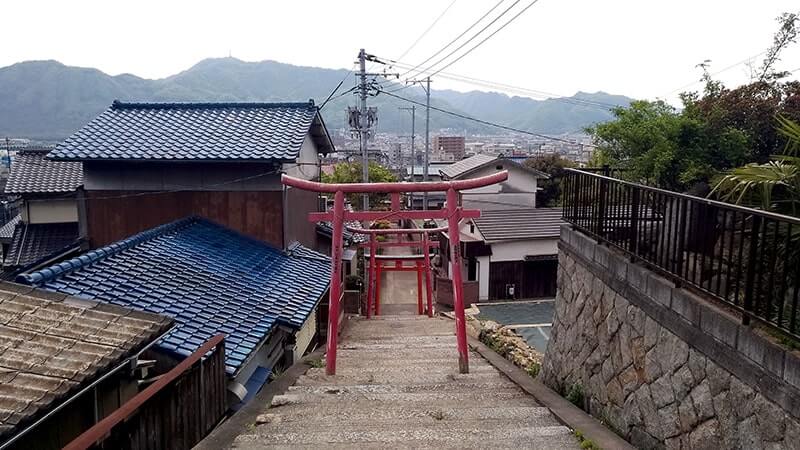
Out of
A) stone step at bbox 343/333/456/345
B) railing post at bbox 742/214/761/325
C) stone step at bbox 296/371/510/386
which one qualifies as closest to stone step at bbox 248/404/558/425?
stone step at bbox 296/371/510/386

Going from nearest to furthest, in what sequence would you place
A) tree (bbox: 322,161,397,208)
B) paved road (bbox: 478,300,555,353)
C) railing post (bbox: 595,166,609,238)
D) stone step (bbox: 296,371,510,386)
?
railing post (bbox: 595,166,609,238)
stone step (bbox: 296,371,510,386)
paved road (bbox: 478,300,555,353)
tree (bbox: 322,161,397,208)

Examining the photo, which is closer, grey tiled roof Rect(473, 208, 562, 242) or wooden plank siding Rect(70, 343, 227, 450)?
wooden plank siding Rect(70, 343, 227, 450)

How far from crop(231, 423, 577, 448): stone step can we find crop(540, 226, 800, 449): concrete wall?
27.3 inches

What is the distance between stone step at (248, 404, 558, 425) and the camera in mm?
5664

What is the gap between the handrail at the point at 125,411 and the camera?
3.54m

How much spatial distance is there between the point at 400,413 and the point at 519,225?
1871 centimetres

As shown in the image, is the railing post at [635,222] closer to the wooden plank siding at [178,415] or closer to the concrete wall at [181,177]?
the wooden plank siding at [178,415]

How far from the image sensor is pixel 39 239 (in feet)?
54.5

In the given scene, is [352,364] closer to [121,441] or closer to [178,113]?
[121,441]

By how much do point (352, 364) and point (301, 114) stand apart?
7365 mm

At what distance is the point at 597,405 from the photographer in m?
5.75

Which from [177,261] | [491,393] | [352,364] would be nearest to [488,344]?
[352,364]

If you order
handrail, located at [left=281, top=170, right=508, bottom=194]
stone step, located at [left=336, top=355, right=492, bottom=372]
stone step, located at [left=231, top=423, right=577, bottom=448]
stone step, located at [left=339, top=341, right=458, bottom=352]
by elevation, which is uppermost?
handrail, located at [left=281, top=170, right=508, bottom=194]

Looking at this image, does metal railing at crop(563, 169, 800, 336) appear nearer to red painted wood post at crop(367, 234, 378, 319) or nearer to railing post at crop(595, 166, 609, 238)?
railing post at crop(595, 166, 609, 238)
